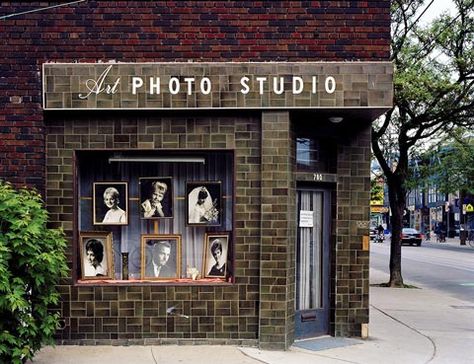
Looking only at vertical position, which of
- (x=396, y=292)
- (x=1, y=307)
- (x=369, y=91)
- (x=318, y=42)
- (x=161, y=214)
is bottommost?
(x=396, y=292)

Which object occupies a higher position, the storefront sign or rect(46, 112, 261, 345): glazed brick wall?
the storefront sign

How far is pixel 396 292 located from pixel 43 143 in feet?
37.0

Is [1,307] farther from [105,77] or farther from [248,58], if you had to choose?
[248,58]

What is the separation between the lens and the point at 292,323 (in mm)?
8883

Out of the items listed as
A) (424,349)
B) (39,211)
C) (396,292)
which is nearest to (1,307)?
(39,211)

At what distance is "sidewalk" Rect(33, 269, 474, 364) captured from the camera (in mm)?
7991

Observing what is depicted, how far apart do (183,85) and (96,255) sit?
2553mm

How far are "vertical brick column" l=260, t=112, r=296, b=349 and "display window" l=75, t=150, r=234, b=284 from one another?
1.88ft

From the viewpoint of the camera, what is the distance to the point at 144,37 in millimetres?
8719

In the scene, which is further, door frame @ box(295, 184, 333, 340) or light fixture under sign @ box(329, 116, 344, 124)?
door frame @ box(295, 184, 333, 340)

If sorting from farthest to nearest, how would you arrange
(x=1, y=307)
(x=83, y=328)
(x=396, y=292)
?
(x=396, y=292) → (x=83, y=328) → (x=1, y=307)

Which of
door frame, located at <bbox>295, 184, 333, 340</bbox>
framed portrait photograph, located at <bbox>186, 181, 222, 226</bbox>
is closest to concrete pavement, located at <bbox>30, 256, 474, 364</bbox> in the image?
door frame, located at <bbox>295, 184, 333, 340</bbox>

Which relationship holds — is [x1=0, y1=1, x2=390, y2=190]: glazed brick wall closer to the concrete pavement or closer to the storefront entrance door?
the storefront entrance door

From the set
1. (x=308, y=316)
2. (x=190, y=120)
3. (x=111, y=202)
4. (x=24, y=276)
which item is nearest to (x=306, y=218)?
(x=308, y=316)
